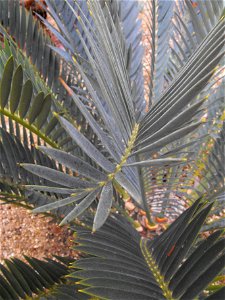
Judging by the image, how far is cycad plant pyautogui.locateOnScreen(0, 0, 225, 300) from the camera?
0.60 meters

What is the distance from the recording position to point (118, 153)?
0.66m

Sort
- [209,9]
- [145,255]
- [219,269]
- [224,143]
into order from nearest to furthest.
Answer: [219,269] < [145,255] < [209,9] < [224,143]

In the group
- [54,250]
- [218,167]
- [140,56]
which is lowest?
[54,250]

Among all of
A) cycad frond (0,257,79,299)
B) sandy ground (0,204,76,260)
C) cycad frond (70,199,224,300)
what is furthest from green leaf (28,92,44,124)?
sandy ground (0,204,76,260)

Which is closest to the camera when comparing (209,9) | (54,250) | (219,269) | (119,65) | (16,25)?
(219,269)

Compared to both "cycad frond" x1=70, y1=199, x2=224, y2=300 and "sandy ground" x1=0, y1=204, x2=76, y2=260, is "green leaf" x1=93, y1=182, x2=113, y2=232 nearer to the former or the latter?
"cycad frond" x1=70, y1=199, x2=224, y2=300

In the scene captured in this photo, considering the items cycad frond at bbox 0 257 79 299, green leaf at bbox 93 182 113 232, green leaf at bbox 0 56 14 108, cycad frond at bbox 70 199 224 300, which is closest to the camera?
green leaf at bbox 93 182 113 232

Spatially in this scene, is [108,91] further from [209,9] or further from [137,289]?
[209,9]

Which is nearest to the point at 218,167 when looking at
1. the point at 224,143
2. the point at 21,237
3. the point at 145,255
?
the point at 224,143

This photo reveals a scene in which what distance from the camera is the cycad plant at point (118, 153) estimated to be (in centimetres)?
60

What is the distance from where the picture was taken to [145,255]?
0.91 meters

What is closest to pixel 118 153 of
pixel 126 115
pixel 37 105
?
pixel 126 115

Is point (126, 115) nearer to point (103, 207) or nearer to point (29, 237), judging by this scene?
point (103, 207)

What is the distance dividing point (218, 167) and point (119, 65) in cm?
59
